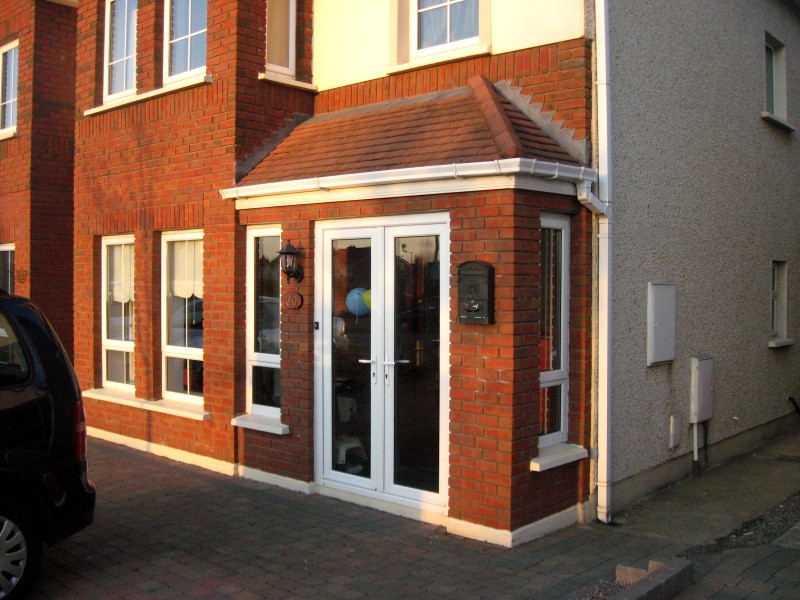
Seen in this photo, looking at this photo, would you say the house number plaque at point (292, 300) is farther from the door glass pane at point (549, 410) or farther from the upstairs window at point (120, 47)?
the upstairs window at point (120, 47)

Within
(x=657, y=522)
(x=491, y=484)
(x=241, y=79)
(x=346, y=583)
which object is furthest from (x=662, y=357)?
(x=241, y=79)

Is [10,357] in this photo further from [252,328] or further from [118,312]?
[118,312]

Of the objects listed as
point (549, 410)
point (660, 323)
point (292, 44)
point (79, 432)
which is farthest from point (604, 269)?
point (292, 44)

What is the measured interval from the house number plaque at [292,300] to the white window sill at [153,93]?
244 cm

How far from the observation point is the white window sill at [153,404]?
325 inches

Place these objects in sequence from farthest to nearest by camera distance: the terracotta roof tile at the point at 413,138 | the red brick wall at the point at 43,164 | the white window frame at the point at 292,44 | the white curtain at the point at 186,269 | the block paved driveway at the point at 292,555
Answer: the red brick wall at the point at 43,164 → the white curtain at the point at 186,269 → the white window frame at the point at 292,44 → the terracotta roof tile at the point at 413,138 → the block paved driveway at the point at 292,555

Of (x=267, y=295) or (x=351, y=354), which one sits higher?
(x=267, y=295)

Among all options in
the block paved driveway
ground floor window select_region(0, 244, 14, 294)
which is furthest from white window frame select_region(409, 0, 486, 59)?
ground floor window select_region(0, 244, 14, 294)

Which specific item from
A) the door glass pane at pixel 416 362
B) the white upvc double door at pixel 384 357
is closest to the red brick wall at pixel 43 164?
the white upvc double door at pixel 384 357

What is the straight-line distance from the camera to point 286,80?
8.22m

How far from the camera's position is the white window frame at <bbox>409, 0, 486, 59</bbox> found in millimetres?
7059

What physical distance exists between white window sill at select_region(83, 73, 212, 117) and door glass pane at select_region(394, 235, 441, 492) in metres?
3.04

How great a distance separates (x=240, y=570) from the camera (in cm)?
542

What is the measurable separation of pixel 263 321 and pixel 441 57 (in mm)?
2941
